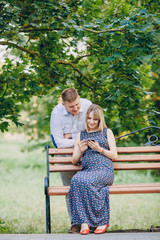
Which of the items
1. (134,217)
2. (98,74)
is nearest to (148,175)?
(134,217)

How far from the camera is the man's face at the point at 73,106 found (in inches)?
156

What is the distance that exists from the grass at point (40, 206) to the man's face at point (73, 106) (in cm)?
172

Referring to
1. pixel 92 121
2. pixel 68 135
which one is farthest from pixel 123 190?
pixel 68 135

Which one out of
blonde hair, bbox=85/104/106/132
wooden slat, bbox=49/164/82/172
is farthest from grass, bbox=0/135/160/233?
blonde hair, bbox=85/104/106/132

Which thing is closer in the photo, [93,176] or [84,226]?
[84,226]

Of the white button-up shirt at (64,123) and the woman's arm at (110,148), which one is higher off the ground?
the white button-up shirt at (64,123)

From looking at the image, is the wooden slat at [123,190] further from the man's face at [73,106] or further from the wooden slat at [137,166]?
the man's face at [73,106]

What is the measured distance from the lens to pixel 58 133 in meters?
4.17

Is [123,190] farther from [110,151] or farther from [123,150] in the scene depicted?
[123,150]

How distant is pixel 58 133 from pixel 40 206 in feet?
11.1

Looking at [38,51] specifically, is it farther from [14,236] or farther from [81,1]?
[14,236]

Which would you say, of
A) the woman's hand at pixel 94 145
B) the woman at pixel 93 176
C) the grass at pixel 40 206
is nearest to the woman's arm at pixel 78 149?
the woman at pixel 93 176

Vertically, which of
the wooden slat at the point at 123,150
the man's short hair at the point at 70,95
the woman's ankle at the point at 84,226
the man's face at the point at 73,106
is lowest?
the woman's ankle at the point at 84,226

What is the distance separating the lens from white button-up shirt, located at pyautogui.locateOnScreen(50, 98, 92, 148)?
4.16 metres
